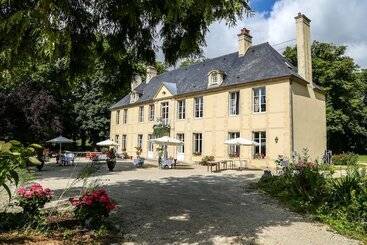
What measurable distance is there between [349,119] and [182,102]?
63.7ft

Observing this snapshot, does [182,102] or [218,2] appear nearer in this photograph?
[218,2]

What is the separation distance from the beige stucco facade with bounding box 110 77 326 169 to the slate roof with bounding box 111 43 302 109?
1.99ft

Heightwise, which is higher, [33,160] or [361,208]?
[33,160]

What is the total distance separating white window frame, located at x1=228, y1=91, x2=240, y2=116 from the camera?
26844mm

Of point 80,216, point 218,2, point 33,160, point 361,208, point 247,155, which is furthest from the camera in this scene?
point 247,155

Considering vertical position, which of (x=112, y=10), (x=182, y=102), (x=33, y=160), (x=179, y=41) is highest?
(x=182, y=102)

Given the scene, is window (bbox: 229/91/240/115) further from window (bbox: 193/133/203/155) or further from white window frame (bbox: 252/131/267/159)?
window (bbox: 193/133/203/155)

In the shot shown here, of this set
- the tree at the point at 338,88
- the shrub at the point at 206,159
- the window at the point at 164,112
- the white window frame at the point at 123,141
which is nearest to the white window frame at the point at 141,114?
the white window frame at the point at 123,141

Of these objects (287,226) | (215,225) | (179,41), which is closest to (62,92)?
→ (179,41)

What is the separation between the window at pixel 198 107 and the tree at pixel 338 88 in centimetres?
1457

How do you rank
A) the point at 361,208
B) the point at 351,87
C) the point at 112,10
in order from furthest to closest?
the point at 351,87, the point at 361,208, the point at 112,10

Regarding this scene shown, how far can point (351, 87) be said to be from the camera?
38250 millimetres

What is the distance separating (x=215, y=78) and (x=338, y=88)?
1694 cm

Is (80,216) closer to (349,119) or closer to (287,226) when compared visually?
(287,226)
